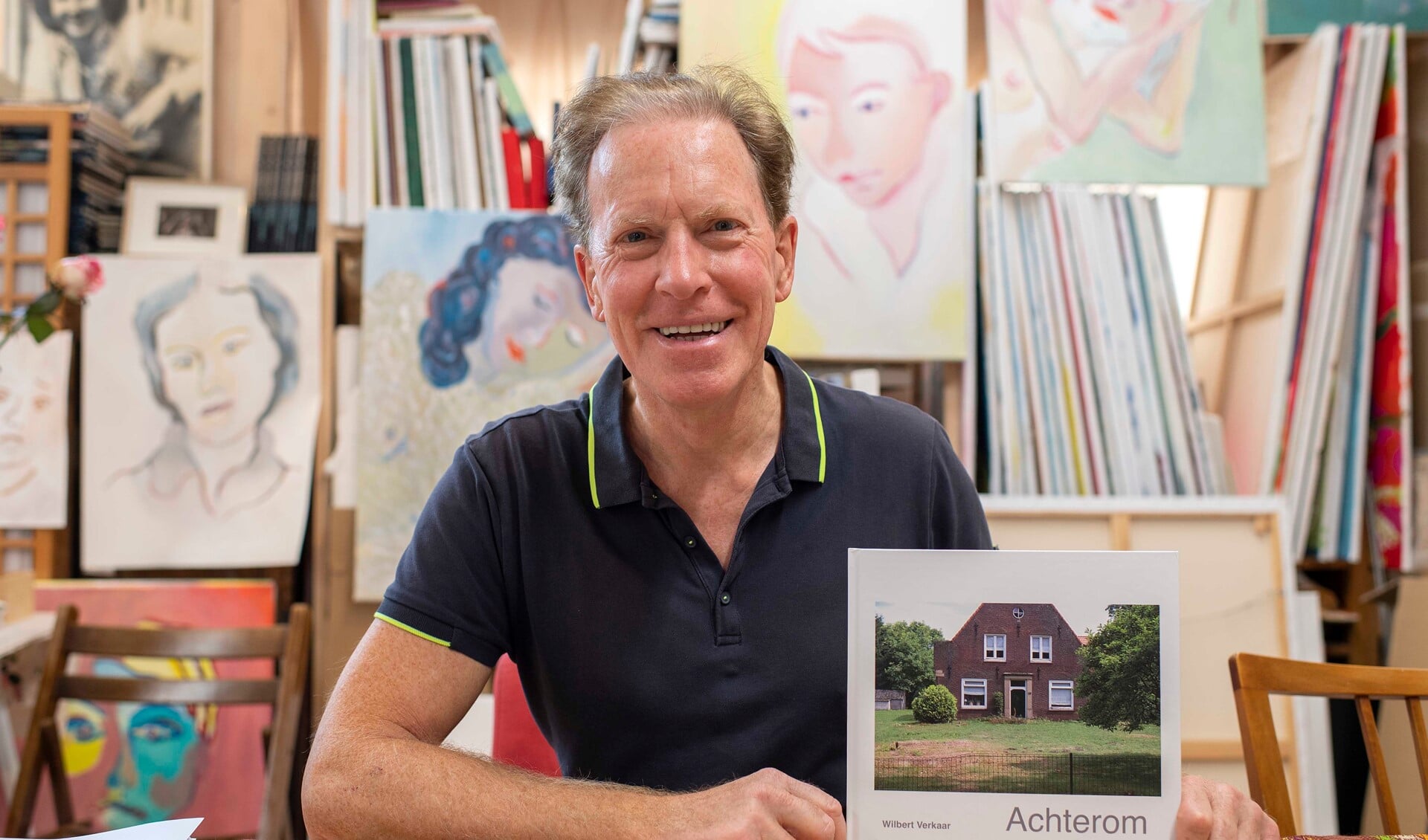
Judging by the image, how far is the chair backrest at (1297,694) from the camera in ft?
3.88

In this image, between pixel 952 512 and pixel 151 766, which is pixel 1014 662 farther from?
pixel 151 766

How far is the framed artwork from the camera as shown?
8.57ft

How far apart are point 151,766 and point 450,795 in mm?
1935

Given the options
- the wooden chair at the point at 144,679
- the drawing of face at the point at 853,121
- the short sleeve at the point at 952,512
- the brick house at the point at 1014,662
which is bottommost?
the wooden chair at the point at 144,679

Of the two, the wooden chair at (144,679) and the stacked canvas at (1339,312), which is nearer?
the wooden chair at (144,679)

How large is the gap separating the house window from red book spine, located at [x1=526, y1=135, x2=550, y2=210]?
77.4 inches

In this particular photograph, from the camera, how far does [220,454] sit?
2.54m

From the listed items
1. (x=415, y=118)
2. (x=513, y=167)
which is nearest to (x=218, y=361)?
(x=415, y=118)

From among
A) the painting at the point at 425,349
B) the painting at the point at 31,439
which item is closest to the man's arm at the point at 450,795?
the painting at the point at 425,349

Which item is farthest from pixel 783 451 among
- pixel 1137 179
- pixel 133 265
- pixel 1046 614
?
pixel 133 265

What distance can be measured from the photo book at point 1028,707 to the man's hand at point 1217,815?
0.05ft

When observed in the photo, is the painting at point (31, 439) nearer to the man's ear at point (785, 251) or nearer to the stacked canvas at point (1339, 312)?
the man's ear at point (785, 251)

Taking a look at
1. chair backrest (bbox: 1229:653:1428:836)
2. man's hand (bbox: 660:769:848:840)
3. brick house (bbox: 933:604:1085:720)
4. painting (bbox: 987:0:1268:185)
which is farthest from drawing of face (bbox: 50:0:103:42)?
chair backrest (bbox: 1229:653:1428:836)

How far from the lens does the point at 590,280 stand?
1.26m
